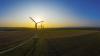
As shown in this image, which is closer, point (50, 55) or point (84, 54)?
point (50, 55)

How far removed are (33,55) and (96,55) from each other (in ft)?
33.5

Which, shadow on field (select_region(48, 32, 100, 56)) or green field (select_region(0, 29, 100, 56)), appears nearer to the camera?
green field (select_region(0, 29, 100, 56))

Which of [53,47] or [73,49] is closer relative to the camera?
[73,49]

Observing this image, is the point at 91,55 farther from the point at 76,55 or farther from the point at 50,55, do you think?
the point at 50,55

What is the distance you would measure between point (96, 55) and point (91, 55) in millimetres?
811

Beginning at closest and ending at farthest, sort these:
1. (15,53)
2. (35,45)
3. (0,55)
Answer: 1. (0,55)
2. (15,53)
3. (35,45)

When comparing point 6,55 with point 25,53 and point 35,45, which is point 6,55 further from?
point 35,45

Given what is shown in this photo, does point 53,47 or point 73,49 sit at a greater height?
point 53,47

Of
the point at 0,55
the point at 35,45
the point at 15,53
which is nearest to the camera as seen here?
the point at 0,55

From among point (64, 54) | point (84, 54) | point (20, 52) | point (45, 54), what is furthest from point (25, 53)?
point (84, 54)

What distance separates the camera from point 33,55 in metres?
30.4

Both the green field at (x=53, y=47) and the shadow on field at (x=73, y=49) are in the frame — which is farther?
the shadow on field at (x=73, y=49)

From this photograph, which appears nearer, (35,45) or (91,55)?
(91,55)

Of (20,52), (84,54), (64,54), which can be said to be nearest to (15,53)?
(20,52)
